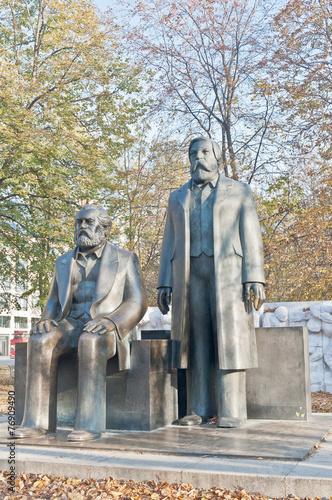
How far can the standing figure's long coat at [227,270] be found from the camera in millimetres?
5434

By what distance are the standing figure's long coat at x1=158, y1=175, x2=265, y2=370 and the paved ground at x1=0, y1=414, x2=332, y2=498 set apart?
0.78m

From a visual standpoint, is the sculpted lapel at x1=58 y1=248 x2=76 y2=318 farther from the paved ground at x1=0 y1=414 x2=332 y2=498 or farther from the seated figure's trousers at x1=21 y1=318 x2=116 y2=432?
the paved ground at x1=0 y1=414 x2=332 y2=498

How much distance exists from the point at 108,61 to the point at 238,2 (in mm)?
4055

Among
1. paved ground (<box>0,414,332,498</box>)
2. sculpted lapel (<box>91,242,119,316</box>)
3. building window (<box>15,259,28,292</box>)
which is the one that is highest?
building window (<box>15,259,28,292</box>)

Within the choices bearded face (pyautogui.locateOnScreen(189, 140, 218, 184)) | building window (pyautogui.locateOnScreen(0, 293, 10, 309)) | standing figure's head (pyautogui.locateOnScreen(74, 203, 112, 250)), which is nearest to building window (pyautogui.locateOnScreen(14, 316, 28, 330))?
building window (pyautogui.locateOnScreen(0, 293, 10, 309))

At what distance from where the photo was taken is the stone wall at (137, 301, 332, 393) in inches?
447

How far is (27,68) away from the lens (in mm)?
16047

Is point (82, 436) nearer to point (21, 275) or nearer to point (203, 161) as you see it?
point (203, 161)

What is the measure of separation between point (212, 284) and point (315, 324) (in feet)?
20.8

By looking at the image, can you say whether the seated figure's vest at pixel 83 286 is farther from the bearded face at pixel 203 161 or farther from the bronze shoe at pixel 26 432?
Result: the bearded face at pixel 203 161

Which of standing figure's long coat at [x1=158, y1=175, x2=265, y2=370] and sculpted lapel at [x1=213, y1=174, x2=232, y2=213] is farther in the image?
sculpted lapel at [x1=213, y1=174, x2=232, y2=213]

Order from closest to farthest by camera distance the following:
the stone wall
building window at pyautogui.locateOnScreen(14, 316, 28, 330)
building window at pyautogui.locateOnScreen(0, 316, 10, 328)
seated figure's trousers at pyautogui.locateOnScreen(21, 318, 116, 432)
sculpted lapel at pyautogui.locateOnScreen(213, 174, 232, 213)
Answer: seated figure's trousers at pyautogui.locateOnScreen(21, 318, 116, 432) < sculpted lapel at pyautogui.locateOnScreen(213, 174, 232, 213) < the stone wall < building window at pyautogui.locateOnScreen(14, 316, 28, 330) < building window at pyautogui.locateOnScreen(0, 316, 10, 328)

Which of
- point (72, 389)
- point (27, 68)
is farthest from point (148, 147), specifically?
point (72, 389)

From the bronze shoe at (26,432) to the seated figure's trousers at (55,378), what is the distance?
43 millimetres
